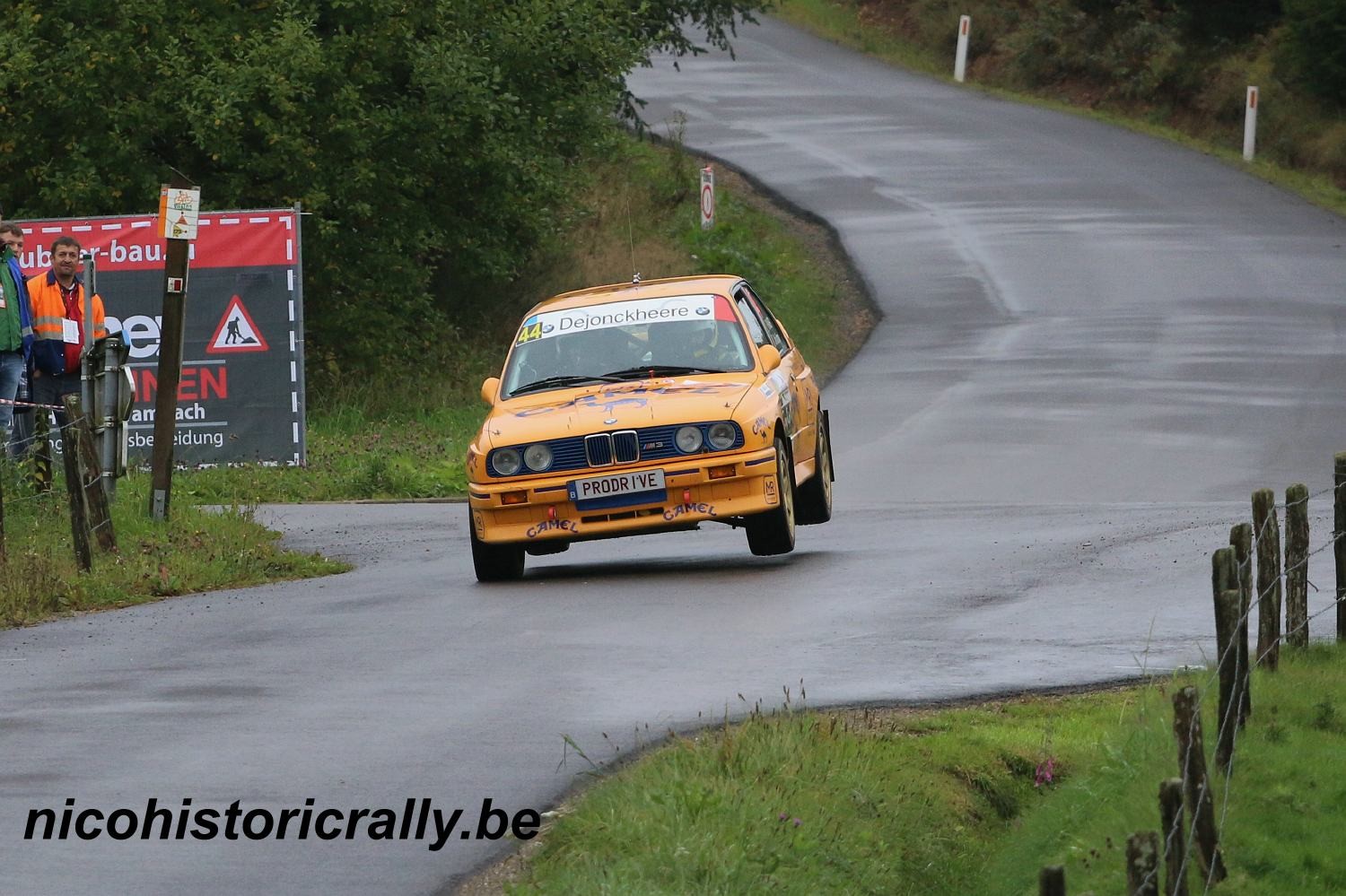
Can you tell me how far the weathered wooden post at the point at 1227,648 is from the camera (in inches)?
302

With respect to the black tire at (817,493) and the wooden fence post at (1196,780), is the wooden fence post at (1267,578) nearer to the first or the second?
the wooden fence post at (1196,780)

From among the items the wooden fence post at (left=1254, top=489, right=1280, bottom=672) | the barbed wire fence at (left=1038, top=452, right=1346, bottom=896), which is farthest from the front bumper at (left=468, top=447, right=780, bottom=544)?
the wooden fence post at (left=1254, top=489, right=1280, bottom=672)

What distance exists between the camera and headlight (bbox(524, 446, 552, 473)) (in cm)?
1354

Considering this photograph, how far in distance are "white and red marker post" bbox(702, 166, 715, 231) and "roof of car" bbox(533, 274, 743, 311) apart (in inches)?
706

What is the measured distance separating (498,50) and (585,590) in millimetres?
13690

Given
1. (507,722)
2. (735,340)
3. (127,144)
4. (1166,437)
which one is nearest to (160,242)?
(127,144)

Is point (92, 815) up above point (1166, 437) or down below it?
above

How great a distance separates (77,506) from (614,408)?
3.24m

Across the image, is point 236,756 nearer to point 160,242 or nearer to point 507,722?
point 507,722

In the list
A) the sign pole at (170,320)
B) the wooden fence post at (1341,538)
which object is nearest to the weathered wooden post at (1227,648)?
the wooden fence post at (1341,538)

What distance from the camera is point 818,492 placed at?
15.7 m

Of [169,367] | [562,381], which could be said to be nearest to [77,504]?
[169,367]

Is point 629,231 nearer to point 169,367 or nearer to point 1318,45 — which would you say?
point 1318,45

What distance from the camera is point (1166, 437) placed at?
22.5 meters
